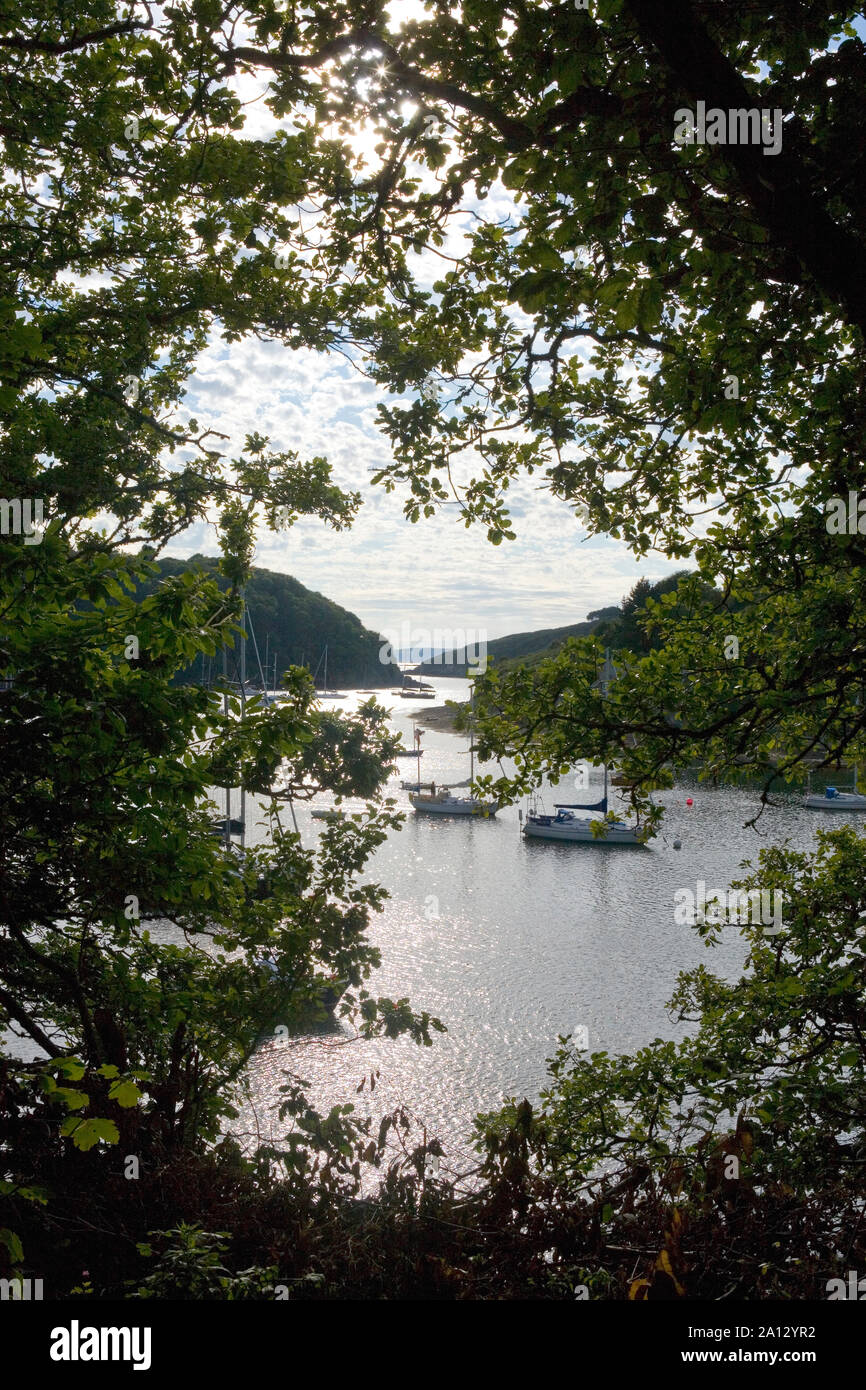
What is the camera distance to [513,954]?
30.3m

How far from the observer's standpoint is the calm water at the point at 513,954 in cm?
2170

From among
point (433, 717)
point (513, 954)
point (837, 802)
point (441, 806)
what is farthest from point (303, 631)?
point (513, 954)

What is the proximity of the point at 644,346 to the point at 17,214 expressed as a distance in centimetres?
695

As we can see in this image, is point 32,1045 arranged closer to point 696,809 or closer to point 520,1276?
point 520,1276

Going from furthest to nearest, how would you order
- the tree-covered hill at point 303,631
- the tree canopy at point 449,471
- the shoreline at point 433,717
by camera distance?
the shoreline at point 433,717
the tree-covered hill at point 303,631
the tree canopy at point 449,471

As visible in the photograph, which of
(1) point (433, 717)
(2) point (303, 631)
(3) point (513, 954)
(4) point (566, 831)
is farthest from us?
(1) point (433, 717)

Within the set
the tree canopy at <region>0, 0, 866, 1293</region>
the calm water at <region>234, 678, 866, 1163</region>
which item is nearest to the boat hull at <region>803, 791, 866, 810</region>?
the calm water at <region>234, 678, 866, 1163</region>

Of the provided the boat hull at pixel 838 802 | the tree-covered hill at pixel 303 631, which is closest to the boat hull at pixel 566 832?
the boat hull at pixel 838 802

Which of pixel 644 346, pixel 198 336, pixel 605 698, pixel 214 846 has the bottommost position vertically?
pixel 214 846

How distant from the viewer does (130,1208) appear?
423cm

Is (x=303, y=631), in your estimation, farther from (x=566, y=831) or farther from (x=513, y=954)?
(x=513, y=954)

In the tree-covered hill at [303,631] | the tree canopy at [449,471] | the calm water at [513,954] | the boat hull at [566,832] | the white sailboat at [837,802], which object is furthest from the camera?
the tree-covered hill at [303,631]

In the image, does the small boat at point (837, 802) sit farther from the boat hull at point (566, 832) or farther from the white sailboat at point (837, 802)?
the boat hull at point (566, 832)
